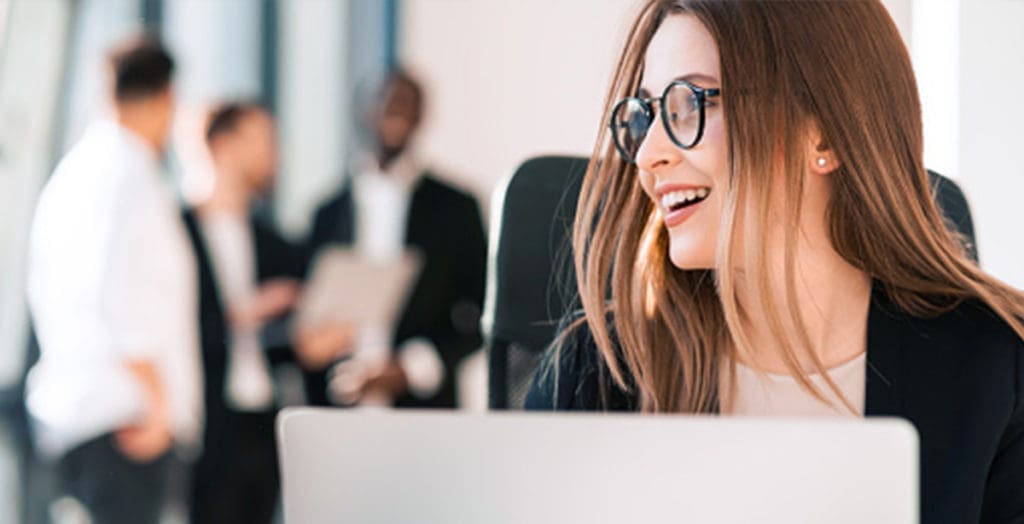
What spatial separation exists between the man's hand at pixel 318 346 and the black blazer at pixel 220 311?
4cm

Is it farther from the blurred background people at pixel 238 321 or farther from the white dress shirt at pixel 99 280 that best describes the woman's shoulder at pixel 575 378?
the blurred background people at pixel 238 321

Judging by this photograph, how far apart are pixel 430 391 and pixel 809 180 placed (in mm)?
2857

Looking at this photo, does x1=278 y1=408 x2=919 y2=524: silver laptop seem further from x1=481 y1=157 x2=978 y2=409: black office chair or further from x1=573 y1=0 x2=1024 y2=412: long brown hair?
x1=481 y1=157 x2=978 y2=409: black office chair

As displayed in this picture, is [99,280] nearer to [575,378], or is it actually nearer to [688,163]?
[575,378]

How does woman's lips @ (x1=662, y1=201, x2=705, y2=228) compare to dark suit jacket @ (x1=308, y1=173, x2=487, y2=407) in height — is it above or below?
above

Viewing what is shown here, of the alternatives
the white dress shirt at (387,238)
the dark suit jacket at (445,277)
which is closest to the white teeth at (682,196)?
the dark suit jacket at (445,277)

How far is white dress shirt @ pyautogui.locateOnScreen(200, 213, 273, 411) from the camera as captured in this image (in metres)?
3.84

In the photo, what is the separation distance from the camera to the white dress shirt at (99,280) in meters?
3.15

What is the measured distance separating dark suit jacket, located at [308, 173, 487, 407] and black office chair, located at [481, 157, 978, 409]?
215cm

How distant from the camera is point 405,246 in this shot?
394 centimetres

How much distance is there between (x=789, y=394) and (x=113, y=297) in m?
2.27

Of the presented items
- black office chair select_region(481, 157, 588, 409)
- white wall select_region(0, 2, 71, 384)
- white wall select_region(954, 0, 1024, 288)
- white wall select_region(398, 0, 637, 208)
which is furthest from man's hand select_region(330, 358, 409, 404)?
black office chair select_region(481, 157, 588, 409)

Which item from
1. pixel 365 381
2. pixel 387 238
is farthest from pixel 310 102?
pixel 365 381

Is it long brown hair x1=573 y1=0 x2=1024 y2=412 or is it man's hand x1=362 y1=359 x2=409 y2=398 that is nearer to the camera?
long brown hair x1=573 y1=0 x2=1024 y2=412
